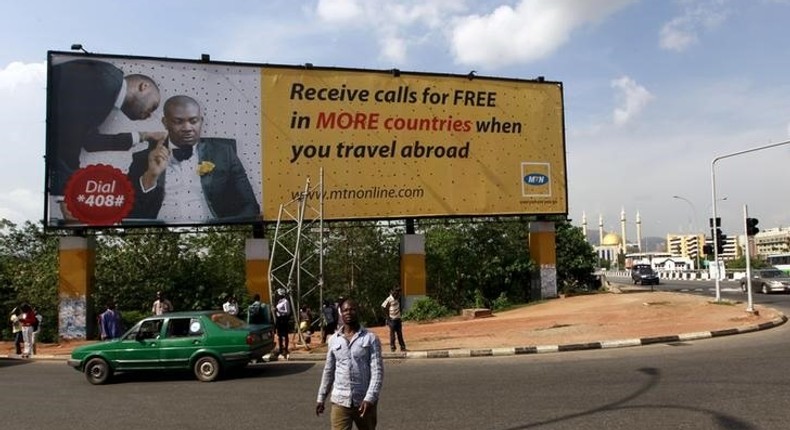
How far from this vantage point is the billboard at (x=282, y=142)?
80.1 feet

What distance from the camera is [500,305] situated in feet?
98.5

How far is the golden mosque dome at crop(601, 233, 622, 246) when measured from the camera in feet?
572

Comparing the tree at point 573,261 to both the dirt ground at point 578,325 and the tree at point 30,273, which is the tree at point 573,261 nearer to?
the dirt ground at point 578,325

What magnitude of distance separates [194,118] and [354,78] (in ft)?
22.4

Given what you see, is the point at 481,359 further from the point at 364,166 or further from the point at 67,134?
the point at 67,134

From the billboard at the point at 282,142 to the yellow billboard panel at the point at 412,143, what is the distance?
5 cm

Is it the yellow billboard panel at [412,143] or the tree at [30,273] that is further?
the tree at [30,273]

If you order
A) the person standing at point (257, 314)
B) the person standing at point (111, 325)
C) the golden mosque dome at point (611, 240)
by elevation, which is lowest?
the person standing at point (111, 325)

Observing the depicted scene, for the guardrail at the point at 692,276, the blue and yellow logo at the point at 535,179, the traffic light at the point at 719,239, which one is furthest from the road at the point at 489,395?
the guardrail at the point at 692,276

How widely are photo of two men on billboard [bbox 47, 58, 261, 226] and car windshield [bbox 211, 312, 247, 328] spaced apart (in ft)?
41.5

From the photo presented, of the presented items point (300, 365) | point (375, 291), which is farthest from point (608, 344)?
point (375, 291)

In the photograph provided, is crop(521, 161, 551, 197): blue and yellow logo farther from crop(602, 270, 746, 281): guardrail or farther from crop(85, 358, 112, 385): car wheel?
crop(602, 270, 746, 281): guardrail

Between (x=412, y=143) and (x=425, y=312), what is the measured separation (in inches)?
287

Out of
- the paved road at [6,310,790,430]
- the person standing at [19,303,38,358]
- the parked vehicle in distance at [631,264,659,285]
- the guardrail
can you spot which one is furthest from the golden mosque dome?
the person standing at [19,303,38,358]
